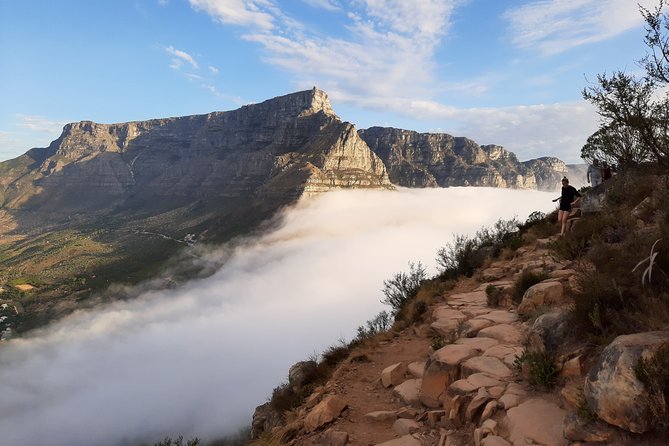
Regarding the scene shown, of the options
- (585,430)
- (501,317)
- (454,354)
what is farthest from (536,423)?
(501,317)

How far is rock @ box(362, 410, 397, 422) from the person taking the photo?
7.07 metres

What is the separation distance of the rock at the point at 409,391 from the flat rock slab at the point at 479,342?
4.53ft

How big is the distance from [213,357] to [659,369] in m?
155

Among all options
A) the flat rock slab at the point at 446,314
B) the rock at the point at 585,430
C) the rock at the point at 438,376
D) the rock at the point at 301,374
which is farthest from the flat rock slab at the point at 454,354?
the rock at the point at 301,374

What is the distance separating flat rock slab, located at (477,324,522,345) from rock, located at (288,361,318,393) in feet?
18.3

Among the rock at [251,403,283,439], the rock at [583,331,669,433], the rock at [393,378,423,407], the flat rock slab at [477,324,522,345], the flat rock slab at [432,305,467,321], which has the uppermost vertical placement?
the rock at [583,331,669,433]

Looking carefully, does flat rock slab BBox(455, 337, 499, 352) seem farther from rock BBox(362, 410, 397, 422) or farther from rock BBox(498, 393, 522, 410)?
rock BBox(362, 410, 397, 422)

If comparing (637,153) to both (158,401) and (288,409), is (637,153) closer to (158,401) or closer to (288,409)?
(288,409)

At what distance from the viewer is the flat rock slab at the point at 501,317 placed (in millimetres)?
9383

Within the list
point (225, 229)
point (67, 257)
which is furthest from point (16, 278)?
point (225, 229)

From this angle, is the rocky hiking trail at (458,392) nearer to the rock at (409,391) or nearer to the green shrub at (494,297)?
the rock at (409,391)

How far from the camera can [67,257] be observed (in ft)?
602

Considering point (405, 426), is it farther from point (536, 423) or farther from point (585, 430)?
point (585, 430)

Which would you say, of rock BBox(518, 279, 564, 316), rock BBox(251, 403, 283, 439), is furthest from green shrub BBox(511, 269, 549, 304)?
rock BBox(251, 403, 283, 439)
